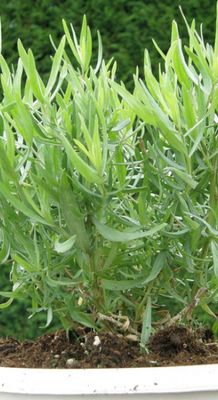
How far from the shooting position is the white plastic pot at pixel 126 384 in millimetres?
554

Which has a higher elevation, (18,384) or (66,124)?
(66,124)

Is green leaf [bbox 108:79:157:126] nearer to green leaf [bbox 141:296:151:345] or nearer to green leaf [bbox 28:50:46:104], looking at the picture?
green leaf [bbox 28:50:46:104]

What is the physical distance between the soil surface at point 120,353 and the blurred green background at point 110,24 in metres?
1.64

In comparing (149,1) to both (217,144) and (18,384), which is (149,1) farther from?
(18,384)

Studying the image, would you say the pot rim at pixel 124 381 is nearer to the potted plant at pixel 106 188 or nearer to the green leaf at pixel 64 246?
the potted plant at pixel 106 188

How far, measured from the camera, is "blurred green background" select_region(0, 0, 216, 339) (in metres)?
2.41

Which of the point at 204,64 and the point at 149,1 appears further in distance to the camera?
the point at 149,1

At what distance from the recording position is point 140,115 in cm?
61

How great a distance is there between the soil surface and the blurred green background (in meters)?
1.64

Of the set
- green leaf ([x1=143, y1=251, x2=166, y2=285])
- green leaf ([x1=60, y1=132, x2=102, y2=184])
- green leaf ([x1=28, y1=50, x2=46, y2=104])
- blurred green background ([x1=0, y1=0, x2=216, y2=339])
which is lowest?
blurred green background ([x1=0, y1=0, x2=216, y2=339])

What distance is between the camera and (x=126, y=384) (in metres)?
0.55

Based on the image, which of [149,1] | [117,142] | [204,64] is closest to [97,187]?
[117,142]

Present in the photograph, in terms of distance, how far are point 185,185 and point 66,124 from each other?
6.1 inches

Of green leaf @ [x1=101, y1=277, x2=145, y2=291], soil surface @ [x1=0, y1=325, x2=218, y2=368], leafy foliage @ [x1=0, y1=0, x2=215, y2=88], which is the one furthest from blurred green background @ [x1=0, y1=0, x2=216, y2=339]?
green leaf @ [x1=101, y1=277, x2=145, y2=291]
